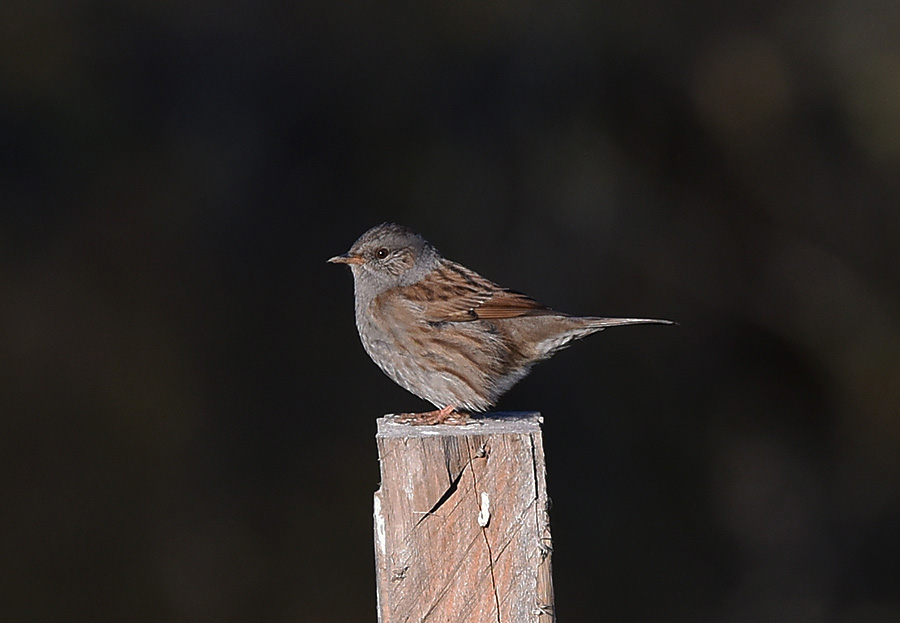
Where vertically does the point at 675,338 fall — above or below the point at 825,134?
below

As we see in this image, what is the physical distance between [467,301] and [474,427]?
1.85 metres

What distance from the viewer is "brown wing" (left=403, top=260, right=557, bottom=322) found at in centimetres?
494

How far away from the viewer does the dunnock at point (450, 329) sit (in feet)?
15.7

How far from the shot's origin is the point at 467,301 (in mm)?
5016

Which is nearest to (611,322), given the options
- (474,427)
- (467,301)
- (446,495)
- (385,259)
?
(467,301)

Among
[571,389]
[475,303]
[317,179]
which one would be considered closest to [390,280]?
[475,303]

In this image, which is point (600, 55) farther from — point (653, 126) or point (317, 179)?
point (317, 179)

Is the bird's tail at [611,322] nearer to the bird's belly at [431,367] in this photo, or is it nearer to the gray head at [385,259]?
the bird's belly at [431,367]

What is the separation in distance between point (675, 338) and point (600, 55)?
1.97m

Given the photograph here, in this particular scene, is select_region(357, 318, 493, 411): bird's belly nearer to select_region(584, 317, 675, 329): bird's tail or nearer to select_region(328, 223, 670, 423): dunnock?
select_region(328, 223, 670, 423): dunnock

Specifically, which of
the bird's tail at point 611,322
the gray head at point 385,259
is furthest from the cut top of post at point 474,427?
the gray head at point 385,259

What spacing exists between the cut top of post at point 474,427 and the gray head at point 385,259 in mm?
1558

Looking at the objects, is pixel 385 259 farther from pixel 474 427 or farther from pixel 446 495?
pixel 446 495

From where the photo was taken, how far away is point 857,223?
863 cm
